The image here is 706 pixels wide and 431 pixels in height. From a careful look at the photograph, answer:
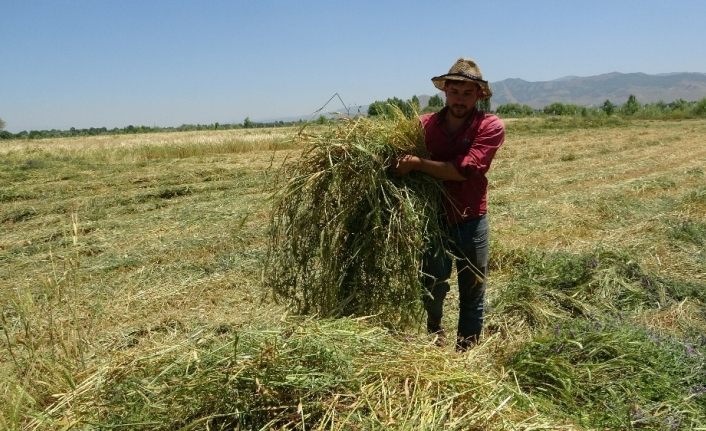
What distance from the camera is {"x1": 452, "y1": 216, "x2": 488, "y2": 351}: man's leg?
3296mm

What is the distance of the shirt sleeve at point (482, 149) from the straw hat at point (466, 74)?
205 mm

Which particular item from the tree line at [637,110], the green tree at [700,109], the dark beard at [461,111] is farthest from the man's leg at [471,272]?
the green tree at [700,109]

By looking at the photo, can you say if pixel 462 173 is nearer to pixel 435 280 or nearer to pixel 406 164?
pixel 406 164

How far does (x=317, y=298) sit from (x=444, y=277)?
83 centimetres

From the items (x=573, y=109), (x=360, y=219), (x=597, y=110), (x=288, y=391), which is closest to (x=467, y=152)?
(x=360, y=219)

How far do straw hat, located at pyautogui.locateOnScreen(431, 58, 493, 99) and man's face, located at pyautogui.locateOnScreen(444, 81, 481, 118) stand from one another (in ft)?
0.14

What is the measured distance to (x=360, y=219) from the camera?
3.12 metres

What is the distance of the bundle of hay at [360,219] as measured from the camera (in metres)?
3.05

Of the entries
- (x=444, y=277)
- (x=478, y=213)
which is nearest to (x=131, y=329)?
(x=444, y=277)

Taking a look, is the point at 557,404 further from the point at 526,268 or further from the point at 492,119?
the point at 526,268

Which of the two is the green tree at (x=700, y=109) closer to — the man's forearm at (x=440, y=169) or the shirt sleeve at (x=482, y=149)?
the shirt sleeve at (x=482, y=149)

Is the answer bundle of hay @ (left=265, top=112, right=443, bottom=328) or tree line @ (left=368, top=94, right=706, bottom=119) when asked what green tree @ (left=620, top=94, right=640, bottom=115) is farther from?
bundle of hay @ (left=265, top=112, right=443, bottom=328)

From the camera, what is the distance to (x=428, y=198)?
313 centimetres

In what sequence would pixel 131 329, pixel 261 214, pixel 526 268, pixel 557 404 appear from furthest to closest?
1. pixel 261 214
2. pixel 526 268
3. pixel 131 329
4. pixel 557 404
